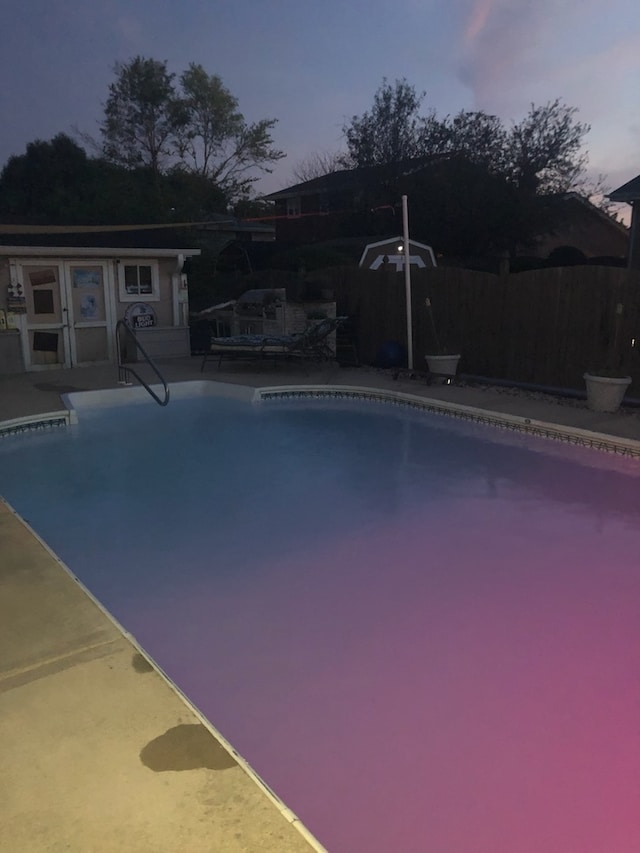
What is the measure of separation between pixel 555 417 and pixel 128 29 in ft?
70.3

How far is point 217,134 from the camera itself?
29.1 m

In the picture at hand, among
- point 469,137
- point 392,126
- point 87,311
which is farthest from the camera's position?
point 392,126

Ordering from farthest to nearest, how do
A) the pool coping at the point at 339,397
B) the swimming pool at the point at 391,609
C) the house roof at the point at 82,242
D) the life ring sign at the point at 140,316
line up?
the life ring sign at the point at 140,316 → the house roof at the point at 82,242 → the pool coping at the point at 339,397 → the swimming pool at the point at 391,609

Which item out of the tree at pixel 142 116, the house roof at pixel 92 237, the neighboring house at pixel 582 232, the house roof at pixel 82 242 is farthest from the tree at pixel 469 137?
the house roof at pixel 82 242

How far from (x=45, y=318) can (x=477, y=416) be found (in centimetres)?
722

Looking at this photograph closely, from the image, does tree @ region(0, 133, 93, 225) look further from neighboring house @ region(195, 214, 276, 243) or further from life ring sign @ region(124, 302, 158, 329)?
life ring sign @ region(124, 302, 158, 329)

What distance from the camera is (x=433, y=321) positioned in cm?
1083

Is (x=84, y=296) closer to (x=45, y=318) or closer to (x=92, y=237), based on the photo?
(x=45, y=318)

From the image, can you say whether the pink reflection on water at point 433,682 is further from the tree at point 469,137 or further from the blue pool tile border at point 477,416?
the tree at point 469,137

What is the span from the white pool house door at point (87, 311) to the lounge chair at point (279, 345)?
6.61 ft

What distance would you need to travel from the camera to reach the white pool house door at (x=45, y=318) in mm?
10922

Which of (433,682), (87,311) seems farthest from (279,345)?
(433,682)

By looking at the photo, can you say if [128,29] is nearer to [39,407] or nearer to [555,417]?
[39,407]

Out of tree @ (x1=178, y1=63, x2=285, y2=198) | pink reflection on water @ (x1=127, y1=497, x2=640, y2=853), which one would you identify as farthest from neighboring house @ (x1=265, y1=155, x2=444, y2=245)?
pink reflection on water @ (x1=127, y1=497, x2=640, y2=853)
